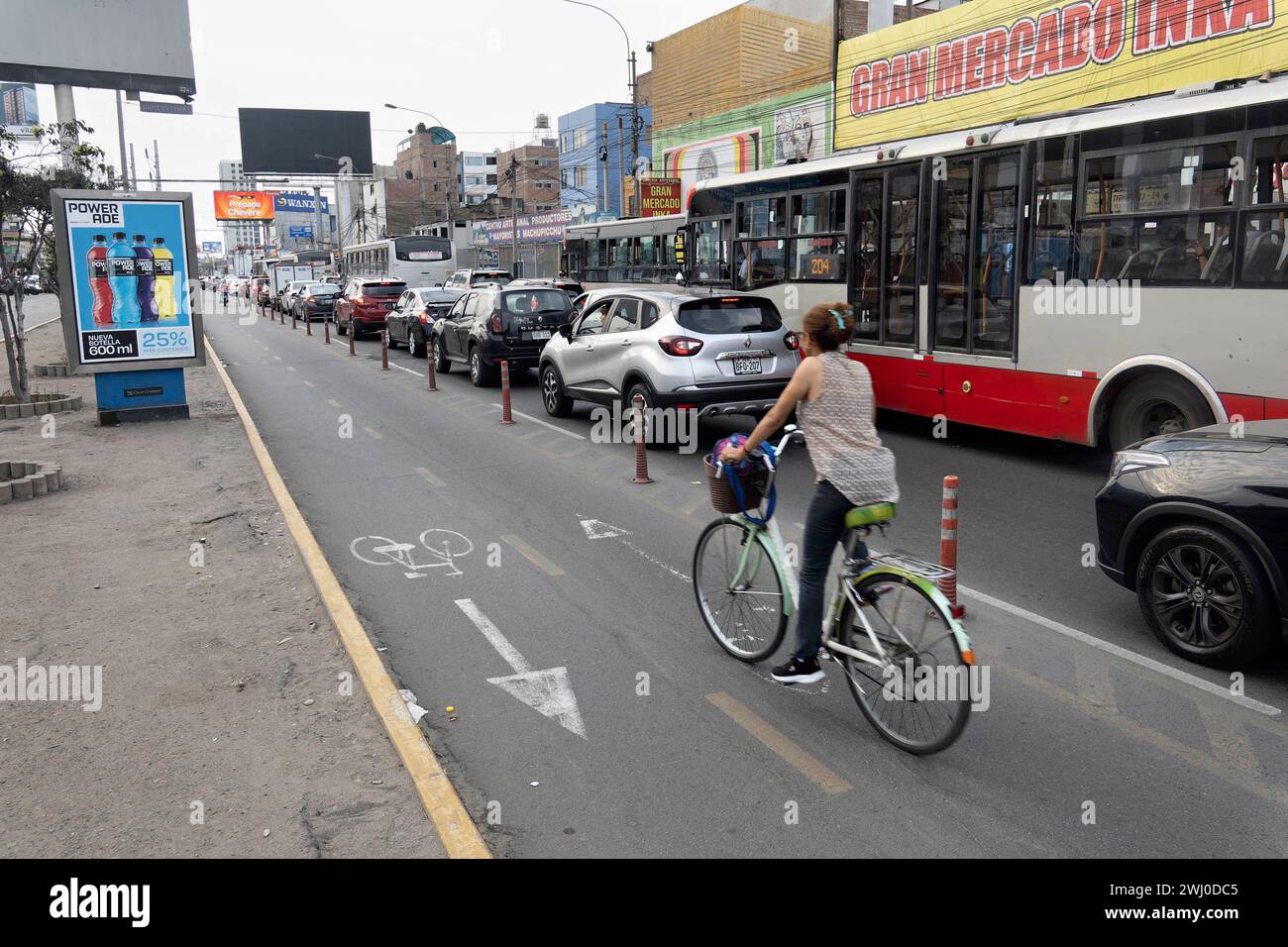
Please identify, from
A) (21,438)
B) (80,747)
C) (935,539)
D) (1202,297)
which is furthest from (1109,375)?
(21,438)

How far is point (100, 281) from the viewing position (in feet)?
47.1

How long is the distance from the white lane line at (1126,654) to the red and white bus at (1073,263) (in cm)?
355

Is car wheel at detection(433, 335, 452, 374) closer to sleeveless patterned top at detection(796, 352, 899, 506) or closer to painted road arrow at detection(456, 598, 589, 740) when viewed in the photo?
painted road arrow at detection(456, 598, 589, 740)

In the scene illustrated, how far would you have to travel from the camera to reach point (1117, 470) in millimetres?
5996

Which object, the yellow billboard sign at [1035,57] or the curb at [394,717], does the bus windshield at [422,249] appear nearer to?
the yellow billboard sign at [1035,57]

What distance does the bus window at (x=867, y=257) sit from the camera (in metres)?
12.6

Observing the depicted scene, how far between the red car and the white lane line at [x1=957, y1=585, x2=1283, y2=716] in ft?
86.2

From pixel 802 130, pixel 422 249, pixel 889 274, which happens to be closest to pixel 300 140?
pixel 422 249

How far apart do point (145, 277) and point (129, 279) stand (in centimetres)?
22

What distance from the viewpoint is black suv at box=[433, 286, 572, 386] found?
1808 cm

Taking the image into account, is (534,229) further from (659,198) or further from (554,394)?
(554,394)

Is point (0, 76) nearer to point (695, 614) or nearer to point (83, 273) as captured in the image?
point (83, 273)

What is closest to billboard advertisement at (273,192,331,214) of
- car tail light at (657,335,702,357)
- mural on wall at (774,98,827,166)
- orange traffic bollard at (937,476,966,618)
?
mural on wall at (774,98,827,166)

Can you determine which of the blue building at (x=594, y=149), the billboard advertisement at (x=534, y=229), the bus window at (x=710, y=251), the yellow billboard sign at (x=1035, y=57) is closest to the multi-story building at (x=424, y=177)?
the blue building at (x=594, y=149)
